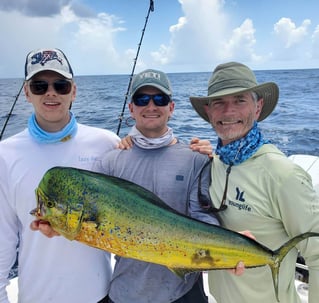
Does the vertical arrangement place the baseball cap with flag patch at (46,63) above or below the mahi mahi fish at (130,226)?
above

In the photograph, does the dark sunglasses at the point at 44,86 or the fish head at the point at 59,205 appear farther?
the dark sunglasses at the point at 44,86

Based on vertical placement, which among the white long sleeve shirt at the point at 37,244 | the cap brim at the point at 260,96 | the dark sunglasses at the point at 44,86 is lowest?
the white long sleeve shirt at the point at 37,244

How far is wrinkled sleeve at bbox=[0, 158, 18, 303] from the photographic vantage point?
1.91m

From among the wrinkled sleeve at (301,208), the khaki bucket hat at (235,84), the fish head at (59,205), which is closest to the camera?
the fish head at (59,205)

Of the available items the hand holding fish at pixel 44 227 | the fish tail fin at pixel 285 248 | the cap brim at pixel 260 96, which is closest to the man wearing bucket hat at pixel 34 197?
the hand holding fish at pixel 44 227

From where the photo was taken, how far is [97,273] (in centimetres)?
198

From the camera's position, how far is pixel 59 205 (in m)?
1.48

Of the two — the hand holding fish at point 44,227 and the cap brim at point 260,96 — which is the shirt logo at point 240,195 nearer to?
the cap brim at point 260,96

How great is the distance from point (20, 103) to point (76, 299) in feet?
70.4

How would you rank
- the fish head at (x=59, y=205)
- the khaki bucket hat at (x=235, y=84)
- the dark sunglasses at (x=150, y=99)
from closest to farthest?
the fish head at (x=59, y=205)
the khaki bucket hat at (x=235, y=84)
the dark sunglasses at (x=150, y=99)

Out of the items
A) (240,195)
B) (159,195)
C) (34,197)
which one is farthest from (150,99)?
(34,197)

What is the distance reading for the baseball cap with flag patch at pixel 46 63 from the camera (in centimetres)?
193

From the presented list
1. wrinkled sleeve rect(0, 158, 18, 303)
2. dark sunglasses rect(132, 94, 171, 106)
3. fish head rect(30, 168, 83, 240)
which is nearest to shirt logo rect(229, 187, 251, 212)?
dark sunglasses rect(132, 94, 171, 106)

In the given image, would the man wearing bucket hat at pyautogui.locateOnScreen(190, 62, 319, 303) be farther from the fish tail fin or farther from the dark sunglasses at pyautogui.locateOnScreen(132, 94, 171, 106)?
the dark sunglasses at pyautogui.locateOnScreen(132, 94, 171, 106)
